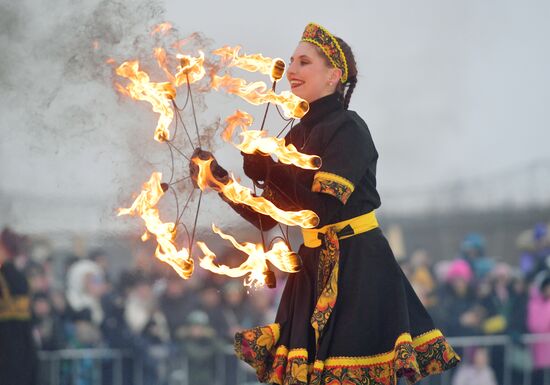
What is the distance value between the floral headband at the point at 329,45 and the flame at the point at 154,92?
0.54 meters

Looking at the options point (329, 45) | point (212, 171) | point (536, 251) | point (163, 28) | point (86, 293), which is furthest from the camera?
point (536, 251)

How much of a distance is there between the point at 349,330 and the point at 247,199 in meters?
0.54

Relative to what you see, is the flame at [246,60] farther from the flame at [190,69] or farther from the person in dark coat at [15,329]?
the person in dark coat at [15,329]

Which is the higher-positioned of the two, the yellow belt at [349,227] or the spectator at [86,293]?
the yellow belt at [349,227]

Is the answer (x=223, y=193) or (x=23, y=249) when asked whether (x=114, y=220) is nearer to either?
(x=223, y=193)

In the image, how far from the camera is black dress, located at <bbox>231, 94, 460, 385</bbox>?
3207 millimetres

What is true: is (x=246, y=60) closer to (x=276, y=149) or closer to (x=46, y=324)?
(x=276, y=149)

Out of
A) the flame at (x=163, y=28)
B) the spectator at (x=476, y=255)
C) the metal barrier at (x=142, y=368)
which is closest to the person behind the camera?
the flame at (x=163, y=28)

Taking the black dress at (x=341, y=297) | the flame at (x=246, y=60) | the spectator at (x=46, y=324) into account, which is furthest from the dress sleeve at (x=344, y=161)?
the spectator at (x=46, y=324)

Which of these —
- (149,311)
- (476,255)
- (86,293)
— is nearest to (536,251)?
(476,255)

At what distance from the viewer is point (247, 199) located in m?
3.18

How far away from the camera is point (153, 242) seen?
5730mm

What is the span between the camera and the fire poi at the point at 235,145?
10.3 ft

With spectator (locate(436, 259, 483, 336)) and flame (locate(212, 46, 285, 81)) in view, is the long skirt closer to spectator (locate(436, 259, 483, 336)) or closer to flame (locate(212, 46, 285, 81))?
flame (locate(212, 46, 285, 81))
